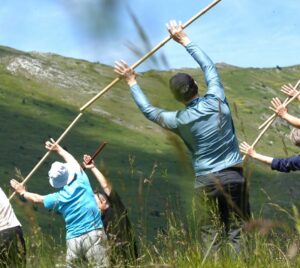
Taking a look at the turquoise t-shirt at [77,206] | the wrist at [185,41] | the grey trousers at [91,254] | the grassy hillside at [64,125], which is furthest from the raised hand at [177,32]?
the grassy hillside at [64,125]

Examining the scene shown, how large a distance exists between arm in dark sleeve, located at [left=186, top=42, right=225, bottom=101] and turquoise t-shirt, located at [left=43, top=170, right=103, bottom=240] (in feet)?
4.55

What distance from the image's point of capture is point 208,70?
22.8 ft

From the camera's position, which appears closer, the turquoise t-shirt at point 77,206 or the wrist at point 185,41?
the wrist at point 185,41

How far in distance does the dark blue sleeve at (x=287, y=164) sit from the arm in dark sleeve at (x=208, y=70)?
0.79 m

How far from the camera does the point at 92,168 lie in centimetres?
819

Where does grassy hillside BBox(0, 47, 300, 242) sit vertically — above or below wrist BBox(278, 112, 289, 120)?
below

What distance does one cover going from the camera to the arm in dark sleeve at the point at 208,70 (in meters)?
6.84

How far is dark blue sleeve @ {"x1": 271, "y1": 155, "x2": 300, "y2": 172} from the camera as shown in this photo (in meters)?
7.30

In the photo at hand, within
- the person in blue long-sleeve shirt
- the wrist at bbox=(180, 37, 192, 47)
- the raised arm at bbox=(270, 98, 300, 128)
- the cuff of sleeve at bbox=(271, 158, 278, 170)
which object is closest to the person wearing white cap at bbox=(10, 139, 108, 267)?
the person in blue long-sleeve shirt

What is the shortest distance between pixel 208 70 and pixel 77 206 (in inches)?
63.8

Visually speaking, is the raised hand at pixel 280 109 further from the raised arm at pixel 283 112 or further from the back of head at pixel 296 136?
the back of head at pixel 296 136

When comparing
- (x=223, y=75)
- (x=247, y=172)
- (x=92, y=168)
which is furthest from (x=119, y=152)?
(x=247, y=172)

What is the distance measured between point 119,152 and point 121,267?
52753 mm

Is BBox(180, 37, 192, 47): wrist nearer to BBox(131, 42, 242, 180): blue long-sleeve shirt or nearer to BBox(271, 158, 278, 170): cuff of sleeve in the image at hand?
BBox(131, 42, 242, 180): blue long-sleeve shirt
